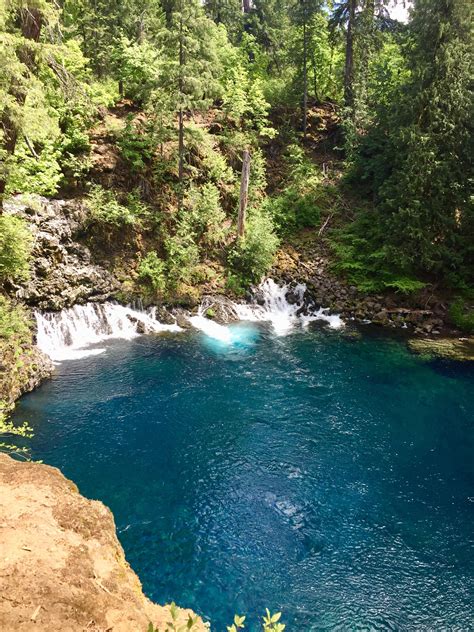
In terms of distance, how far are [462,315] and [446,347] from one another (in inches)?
103

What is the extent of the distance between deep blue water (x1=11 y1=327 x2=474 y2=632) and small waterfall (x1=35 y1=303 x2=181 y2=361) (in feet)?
4.19

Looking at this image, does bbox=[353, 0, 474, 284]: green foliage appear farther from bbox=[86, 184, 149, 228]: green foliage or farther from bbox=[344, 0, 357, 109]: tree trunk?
bbox=[86, 184, 149, 228]: green foliage

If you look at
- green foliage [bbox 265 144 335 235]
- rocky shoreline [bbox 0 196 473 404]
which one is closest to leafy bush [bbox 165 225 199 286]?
Result: rocky shoreline [bbox 0 196 473 404]

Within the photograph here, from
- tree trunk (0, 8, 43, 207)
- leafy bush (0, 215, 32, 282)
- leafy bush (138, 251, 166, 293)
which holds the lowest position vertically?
leafy bush (138, 251, 166, 293)

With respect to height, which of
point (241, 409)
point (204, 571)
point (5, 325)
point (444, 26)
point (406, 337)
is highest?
point (444, 26)

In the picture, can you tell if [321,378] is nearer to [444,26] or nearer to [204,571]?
[204,571]

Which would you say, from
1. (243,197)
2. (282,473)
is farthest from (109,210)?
(282,473)

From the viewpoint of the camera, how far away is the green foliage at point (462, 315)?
818 inches

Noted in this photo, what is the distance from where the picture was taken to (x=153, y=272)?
72.2 ft

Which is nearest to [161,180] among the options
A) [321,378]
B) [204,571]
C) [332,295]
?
[332,295]

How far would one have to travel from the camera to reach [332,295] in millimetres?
23938

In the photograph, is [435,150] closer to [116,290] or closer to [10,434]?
[116,290]

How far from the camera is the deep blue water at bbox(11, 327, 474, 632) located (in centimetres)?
818

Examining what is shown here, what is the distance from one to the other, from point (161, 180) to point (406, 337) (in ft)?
52.0
